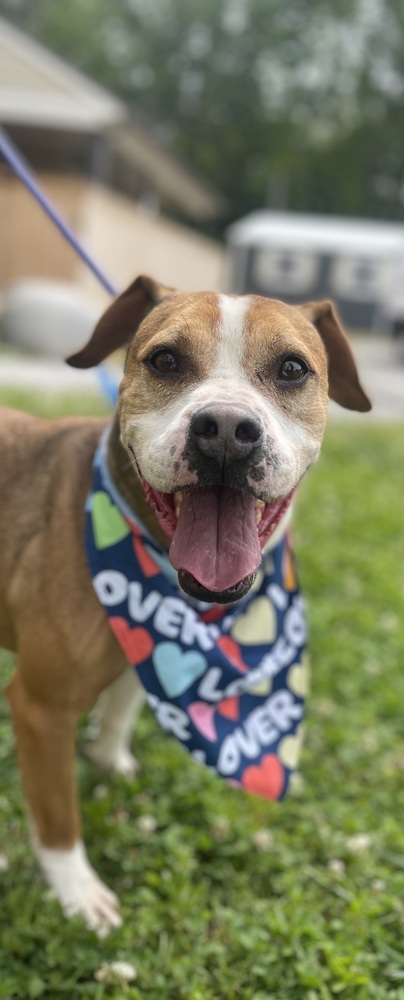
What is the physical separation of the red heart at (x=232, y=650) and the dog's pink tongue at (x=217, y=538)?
74cm

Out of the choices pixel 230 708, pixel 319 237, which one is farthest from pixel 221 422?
pixel 319 237

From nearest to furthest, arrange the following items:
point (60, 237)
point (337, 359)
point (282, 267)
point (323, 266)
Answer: point (337, 359), point (60, 237), point (323, 266), point (282, 267)

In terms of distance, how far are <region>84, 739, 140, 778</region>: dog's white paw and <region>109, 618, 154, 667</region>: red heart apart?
945 millimetres

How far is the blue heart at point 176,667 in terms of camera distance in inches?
108

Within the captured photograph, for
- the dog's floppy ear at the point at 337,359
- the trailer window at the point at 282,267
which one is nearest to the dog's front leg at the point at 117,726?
the dog's floppy ear at the point at 337,359

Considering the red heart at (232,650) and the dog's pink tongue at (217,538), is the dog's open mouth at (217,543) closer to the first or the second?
the dog's pink tongue at (217,538)

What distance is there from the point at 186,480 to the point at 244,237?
116 feet

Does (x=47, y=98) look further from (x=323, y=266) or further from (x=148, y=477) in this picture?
(x=323, y=266)

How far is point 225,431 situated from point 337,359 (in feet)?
3.27

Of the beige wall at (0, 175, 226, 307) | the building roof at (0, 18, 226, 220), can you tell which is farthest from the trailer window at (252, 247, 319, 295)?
the beige wall at (0, 175, 226, 307)

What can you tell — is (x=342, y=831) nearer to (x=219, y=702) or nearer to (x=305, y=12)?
(x=219, y=702)

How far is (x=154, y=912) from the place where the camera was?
283cm

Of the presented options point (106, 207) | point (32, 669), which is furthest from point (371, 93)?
point (32, 669)

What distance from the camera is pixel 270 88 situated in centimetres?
5362
